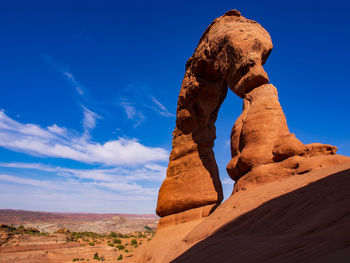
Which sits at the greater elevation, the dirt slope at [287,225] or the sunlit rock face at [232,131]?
the sunlit rock face at [232,131]

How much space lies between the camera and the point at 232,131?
30.2 ft

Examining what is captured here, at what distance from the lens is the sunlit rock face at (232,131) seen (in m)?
6.99

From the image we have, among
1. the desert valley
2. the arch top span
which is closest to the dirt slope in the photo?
the desert valley

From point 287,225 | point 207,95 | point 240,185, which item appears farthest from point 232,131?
point 287,225

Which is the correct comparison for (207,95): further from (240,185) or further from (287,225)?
(287,225)

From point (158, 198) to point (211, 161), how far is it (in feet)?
11.4

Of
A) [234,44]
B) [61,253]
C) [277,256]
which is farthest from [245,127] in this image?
[61,253]

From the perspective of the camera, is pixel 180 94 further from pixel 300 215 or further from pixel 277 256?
pixel 277 256

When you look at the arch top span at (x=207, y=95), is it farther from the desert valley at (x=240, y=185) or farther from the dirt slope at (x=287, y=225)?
the dirt slope at (x=287, y=225)

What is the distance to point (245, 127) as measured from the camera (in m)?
8.23

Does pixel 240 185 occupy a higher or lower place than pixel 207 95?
lower

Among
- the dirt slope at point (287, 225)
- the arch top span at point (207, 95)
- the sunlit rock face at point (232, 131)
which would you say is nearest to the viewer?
the dirt slope at point (287, 225)

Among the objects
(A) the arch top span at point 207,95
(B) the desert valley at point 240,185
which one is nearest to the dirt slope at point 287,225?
(B) the desert valley at point 240,185

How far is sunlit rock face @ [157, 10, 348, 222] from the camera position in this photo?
22.9ft
